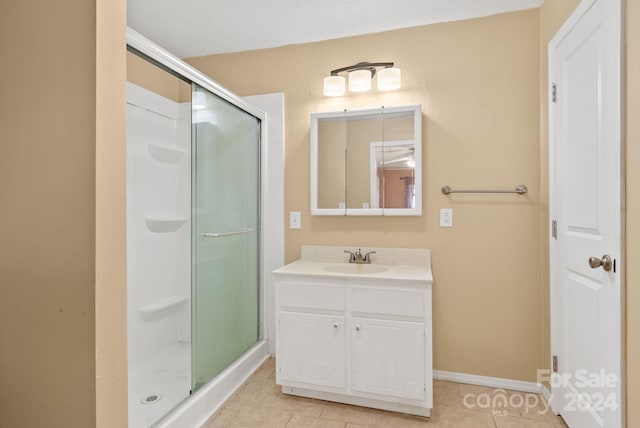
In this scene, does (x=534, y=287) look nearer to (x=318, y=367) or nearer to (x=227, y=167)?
(x=318, y=367)

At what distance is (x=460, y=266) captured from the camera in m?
2.21

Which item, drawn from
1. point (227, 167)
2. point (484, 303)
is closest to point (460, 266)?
point (484, 303)

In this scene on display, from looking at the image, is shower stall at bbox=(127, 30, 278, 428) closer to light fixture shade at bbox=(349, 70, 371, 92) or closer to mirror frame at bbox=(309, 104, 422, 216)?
mirror frame at bbox=(309, 104, 422, 216)

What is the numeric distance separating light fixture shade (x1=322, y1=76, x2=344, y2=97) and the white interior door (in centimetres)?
122

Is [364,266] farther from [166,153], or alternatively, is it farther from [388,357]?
[166,153]

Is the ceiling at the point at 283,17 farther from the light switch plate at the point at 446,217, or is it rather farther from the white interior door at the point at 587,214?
the light switch plate at the point at 446,217

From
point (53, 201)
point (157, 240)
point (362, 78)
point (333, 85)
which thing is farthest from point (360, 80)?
point (53, 201)

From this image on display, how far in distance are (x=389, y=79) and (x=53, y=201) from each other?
1970 millimetres

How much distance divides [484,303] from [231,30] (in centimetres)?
245

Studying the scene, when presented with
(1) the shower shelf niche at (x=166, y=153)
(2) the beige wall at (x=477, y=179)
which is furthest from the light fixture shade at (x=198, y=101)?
(2) the beige wall at (x=477, y=179)

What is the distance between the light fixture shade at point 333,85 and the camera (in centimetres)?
237

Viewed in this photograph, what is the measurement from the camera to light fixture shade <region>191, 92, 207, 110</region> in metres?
1.90

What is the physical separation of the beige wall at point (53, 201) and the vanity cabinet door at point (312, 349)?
1.13 m
